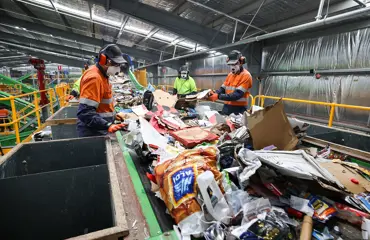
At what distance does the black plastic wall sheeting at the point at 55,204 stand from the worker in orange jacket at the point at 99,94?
672 mm

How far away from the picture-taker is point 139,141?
5.52 ft

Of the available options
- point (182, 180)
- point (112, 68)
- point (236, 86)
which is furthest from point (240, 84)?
point (182, 180)

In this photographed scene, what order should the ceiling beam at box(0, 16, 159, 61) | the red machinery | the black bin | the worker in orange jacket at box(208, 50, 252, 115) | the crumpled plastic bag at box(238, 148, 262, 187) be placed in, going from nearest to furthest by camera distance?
the crumpled plastic bag at box(238, 148, 262, 187) → the black bin → the worker in orange jacket at box(208, 50, 252, 115) → the red machinery → the ceiling beam at box(0, 16, 159, 61)

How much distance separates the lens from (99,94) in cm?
207

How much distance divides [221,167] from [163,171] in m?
0.47

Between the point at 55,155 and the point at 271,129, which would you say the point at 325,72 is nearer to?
the point at 271,129

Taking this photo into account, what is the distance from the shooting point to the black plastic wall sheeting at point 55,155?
1472 mm

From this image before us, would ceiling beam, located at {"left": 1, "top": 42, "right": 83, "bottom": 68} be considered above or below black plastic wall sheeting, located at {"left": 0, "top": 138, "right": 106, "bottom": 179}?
above

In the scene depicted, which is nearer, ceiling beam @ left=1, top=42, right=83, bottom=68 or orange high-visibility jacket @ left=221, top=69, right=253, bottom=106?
orange high-visibility jacket @ left=221, top=69, right=253, bottom=106

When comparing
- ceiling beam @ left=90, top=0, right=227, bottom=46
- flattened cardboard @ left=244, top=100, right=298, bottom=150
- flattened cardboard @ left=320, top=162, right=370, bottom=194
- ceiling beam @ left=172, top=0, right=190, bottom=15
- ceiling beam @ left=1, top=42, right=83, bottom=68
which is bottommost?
flattened cardboard @ left=320, top=162, right=370, bottom=194

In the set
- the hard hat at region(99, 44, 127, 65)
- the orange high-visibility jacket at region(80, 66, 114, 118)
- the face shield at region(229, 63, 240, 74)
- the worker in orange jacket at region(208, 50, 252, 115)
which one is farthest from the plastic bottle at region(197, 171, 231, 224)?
the face shield at region(229, 63, 240, 74)

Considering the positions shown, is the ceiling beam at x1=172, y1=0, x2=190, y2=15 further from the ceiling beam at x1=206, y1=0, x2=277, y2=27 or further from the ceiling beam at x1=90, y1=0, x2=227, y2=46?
the ceiling beam at x1=206, y1=0, x2=277, y2=27

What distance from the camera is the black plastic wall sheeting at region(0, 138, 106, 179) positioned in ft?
4.83

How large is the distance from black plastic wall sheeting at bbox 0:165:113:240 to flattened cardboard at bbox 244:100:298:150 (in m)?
1.21
